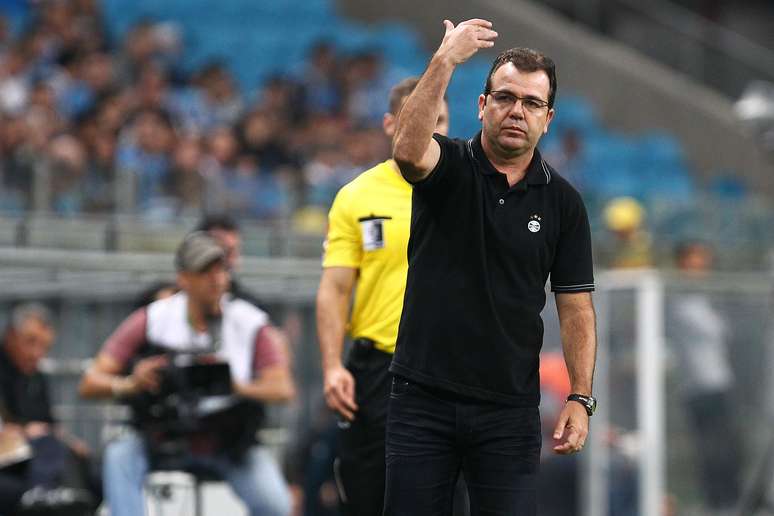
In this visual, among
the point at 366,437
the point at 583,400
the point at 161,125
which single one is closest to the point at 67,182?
the point at 161,125

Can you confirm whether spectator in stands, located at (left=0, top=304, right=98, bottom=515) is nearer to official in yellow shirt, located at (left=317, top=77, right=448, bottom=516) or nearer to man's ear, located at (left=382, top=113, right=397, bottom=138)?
official in yellow shirt, located at (left=317, top=77, right=448, bottom=516)

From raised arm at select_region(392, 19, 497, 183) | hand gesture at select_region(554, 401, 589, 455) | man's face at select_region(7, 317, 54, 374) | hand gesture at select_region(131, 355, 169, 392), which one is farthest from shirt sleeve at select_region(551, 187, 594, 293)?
man's face at select_region(7, 317, 54, 374)

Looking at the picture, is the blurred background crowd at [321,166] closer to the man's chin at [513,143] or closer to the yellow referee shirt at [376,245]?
the yellow referee shirt at [376,245]

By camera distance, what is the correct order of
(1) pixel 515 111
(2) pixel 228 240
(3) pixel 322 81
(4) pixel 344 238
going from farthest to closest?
(3) pixel 322 81 → (2) pixel 228 240 → (4) pixel 344 238 → (1) pixel 515 111

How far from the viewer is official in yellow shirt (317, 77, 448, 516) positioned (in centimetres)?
699

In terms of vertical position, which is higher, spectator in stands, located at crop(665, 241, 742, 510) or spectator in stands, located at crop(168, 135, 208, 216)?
spectator in stands, located at crop(168, 135, 208, 216)

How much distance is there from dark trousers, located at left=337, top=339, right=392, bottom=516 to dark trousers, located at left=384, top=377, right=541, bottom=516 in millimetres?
1290

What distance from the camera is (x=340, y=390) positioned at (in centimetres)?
690

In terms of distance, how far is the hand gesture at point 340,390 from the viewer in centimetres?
691

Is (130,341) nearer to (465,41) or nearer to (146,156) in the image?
(465,41)

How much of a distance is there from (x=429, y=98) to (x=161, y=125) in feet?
32.6

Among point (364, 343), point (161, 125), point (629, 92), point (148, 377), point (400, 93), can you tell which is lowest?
point (148, 377)

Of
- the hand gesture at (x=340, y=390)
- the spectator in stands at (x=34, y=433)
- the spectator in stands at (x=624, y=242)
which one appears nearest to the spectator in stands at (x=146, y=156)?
the spectator in stands at (x=34, y=433)

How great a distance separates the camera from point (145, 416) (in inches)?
329
